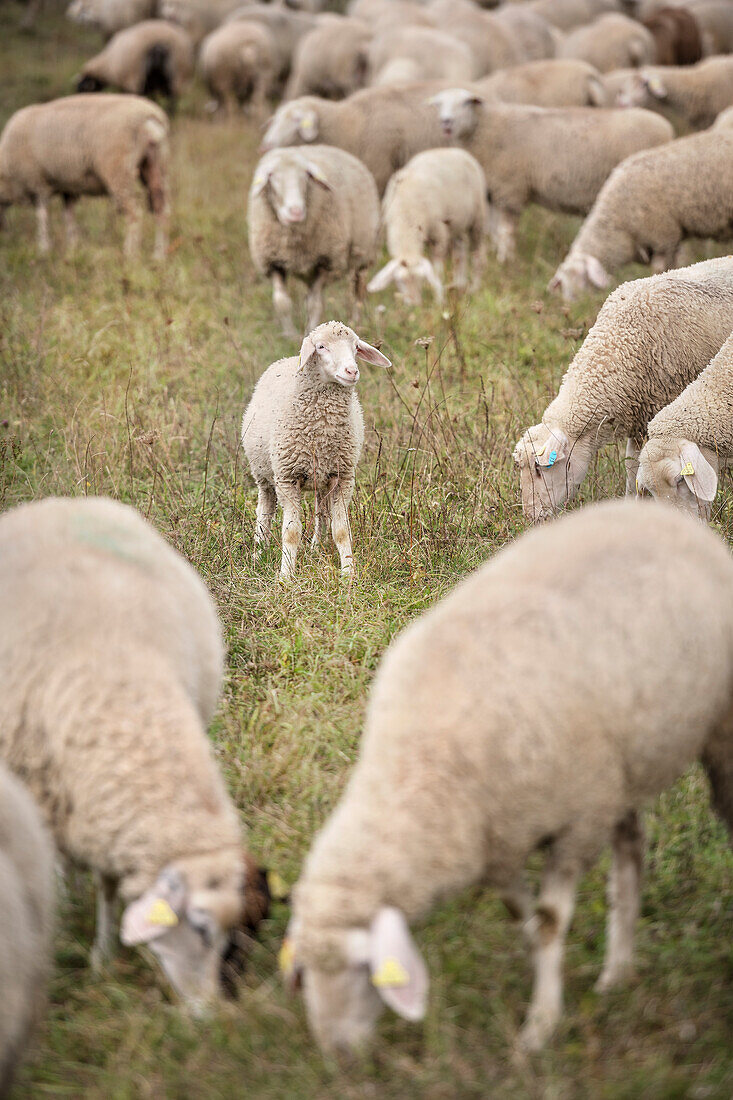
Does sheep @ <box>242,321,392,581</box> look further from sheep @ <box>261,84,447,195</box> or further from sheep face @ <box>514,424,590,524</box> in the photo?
sheep @ <box>261,84,447,195</box>

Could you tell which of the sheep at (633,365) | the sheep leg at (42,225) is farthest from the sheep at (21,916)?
the sheep leg at (42,225)

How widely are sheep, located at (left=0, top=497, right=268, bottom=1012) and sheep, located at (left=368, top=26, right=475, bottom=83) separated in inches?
448

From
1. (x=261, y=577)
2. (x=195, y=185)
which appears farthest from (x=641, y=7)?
(x=261, y=577)

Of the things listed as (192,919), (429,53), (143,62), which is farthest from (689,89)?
(192,919)

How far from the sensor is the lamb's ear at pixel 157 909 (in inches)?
91.2

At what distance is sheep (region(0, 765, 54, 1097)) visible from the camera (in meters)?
2.20

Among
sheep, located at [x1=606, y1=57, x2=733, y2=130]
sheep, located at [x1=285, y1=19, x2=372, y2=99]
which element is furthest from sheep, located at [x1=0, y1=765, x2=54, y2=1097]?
sheep, located at [x1=285, y1=19, x2=372, y2=99]

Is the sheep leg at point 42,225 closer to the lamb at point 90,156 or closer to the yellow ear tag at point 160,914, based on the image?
the lamb at point 90,156

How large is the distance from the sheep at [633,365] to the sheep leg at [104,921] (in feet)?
10.1

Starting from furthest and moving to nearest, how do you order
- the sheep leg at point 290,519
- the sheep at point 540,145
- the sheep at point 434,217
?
the sheep at point 540,145 → the sheep at point 434,217 → the sheep leg at point 290,519

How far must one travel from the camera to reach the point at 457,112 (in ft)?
31.3

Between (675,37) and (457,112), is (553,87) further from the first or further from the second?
(675,37)

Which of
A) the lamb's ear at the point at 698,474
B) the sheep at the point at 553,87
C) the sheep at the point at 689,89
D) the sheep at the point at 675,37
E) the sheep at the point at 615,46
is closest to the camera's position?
the lamb's ear at the point at 698,474

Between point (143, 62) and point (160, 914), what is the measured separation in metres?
14.9
